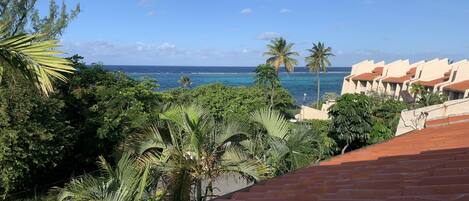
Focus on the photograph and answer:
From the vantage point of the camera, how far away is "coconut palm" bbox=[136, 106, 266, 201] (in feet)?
18.4

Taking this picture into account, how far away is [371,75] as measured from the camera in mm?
62312

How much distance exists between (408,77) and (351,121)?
1188 inches

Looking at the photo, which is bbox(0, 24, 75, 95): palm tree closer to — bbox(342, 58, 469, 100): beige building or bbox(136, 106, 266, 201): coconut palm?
bbox(136, 106, 266, 201): coconut palm

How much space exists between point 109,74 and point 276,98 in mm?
23299

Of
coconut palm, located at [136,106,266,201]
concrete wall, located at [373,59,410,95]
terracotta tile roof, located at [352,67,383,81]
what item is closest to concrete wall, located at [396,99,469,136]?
coconut palm, located at [136,106,266,201]

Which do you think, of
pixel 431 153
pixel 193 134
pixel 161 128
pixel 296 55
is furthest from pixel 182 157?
pixel 296 55

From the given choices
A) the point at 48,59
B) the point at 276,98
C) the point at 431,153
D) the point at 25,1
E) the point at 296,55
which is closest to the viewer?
the point at 48,59

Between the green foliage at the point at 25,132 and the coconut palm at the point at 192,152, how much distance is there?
345 inches

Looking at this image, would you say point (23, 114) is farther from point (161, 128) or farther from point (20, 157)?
point (161, 128)

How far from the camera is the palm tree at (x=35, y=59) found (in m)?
2.90

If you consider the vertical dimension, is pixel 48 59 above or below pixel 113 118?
above

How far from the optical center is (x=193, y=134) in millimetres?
5551

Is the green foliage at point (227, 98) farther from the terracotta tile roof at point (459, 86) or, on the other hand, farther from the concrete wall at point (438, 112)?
the concrete wall at point (438, 112)

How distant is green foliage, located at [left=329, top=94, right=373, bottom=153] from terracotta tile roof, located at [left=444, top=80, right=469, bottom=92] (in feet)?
46.3
